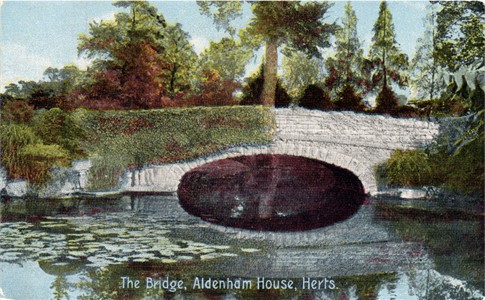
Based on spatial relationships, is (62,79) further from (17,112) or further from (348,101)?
(348,101)

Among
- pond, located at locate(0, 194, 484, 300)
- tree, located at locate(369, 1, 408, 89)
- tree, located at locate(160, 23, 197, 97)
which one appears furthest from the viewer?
tree, located at locate(160, 23, 197, 97)

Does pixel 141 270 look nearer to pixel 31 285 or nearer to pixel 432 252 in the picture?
pixel 31 285

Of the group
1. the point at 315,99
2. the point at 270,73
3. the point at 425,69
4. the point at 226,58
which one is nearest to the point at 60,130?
the point at 226,58

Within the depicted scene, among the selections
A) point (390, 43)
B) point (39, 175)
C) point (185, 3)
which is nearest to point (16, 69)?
point (39, 175)

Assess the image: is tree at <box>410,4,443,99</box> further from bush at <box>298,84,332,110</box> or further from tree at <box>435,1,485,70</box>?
bush at <box>298,84,332,110</box>

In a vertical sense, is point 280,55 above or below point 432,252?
above

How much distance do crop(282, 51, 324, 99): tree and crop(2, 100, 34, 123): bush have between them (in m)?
1.65

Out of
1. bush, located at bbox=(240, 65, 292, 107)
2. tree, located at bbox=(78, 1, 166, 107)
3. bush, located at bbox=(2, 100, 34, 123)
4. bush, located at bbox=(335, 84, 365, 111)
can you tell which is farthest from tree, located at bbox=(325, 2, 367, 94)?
bush, located at bbox=(2, 100, 34, 123)

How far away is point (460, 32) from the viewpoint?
448cm

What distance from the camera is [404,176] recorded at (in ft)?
15.0

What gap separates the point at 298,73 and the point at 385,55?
A: 565 millimetres

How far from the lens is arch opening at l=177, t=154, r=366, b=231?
176 inches

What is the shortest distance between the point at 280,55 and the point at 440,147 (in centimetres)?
118

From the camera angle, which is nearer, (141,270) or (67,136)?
(141,270)
